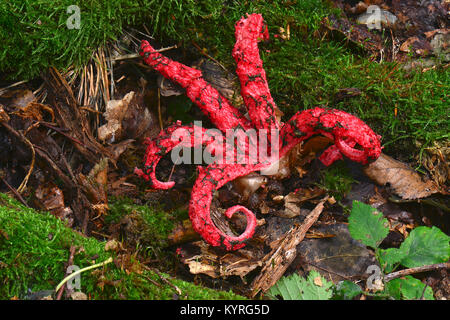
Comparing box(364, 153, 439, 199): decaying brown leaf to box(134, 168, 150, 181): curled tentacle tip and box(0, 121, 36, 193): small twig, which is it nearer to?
box(134, 168, 150, 181): curled tentacle tip

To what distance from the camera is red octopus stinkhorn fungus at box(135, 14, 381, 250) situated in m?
3.44

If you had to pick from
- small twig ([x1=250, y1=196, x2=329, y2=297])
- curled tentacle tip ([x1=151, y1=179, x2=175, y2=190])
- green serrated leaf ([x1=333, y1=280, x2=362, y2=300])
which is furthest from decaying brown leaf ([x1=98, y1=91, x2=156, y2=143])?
green serrated leaf ([x1=333, y1=280, x2=362, y2=300])

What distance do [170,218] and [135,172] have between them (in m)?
0.52

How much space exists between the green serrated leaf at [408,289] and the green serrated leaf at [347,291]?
255 mm

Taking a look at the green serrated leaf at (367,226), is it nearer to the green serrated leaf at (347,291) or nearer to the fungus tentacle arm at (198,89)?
the green serrated leaf at (347,291)

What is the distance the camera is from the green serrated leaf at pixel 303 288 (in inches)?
124

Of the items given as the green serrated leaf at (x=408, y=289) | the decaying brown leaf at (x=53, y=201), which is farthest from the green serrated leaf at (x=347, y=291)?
the decaying brown leaf at (x=53, y=201)

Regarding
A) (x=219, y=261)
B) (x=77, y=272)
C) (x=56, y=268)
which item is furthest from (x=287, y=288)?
(x=56, y=268)

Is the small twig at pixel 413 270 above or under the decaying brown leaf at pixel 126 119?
under

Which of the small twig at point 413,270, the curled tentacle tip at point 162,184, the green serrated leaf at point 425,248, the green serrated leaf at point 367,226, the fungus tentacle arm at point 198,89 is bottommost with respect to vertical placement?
the small twig at point 413,270

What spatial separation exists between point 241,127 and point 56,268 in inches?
74.6

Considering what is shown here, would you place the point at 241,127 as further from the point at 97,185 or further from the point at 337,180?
the point at 97,185

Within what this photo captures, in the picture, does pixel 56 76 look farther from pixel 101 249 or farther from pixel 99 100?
pixel 101 249

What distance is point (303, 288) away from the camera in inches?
126
